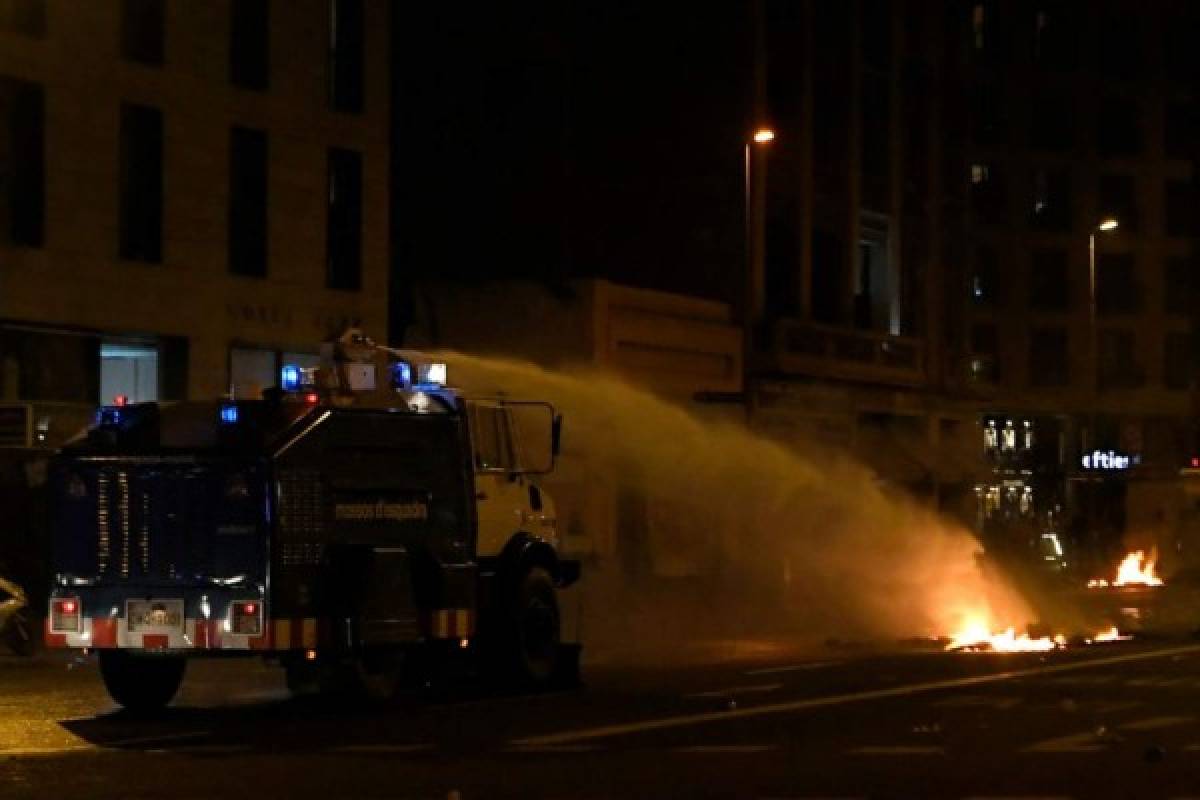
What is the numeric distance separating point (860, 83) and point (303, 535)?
117ft

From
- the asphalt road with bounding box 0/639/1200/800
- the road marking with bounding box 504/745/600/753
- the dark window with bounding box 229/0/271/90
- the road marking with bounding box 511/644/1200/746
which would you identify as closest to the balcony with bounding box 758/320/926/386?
the dark window with bounding box 229/0/271/90

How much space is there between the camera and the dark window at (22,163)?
3069 cm

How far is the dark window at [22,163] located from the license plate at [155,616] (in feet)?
47.0

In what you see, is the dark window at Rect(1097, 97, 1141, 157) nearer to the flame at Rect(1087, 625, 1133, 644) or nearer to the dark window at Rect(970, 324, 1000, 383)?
the dark window at Rect(970, 324, 1000, 383)

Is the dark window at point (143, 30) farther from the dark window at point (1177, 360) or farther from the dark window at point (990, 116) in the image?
the dark window at point (1177, 360)

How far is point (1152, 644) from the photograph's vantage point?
93.4 ft

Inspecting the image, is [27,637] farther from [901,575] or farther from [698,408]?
[698,408]

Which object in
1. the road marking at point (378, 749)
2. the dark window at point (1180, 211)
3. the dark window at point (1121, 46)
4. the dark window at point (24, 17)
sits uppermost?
the dark window at point (1121, 46)

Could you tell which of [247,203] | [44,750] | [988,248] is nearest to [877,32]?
[247,203]

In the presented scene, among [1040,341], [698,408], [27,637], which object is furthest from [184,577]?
[1040,341]

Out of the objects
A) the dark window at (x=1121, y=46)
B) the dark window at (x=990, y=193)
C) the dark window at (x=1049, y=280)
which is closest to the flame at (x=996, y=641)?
the dark window at (x=990, y=193)

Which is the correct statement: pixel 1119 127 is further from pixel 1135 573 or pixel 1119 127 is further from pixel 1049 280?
pixel 1135 573

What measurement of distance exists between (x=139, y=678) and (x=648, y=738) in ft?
16.1

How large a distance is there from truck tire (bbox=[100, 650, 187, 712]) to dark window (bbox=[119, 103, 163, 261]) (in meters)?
14.5
